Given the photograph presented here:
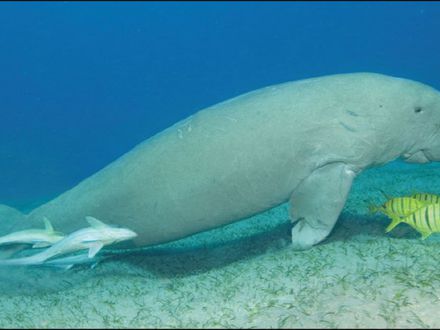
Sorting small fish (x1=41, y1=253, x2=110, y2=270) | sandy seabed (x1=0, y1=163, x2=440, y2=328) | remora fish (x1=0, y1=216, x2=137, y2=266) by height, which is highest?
remora fish (x1=0, y1=216, x2=137, y2=266)

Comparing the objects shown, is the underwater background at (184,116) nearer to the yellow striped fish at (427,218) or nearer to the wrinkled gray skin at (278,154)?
the yellow striped fish at (427,218)

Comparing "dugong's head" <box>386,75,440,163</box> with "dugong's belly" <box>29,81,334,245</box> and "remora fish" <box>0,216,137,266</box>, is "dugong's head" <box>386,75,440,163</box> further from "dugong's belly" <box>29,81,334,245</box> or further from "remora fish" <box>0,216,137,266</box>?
"remora fish" <box>0,216,137,266</box>

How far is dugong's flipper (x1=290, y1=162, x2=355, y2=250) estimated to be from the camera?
18.4 ft

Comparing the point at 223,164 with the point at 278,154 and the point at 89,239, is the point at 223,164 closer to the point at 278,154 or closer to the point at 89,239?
the point at 278,154

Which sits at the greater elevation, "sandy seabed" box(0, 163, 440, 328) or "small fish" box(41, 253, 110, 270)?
"small fish" box(41, 253, 110, 270)

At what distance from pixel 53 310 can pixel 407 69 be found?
115883 mm

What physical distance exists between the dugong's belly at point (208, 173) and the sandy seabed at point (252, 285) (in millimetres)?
763

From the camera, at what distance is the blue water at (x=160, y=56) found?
8475 cm

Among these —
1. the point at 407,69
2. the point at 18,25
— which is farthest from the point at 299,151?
the point at 407,69

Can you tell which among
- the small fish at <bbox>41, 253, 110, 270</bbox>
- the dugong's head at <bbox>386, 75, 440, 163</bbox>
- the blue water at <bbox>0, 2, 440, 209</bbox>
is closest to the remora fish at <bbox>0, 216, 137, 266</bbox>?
the small fish at <bbox>41, 253, 110, 270</bbox>

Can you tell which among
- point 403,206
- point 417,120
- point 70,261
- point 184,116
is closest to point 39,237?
point 70,261

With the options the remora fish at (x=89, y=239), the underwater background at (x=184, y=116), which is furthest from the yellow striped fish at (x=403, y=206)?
the remora fish at (x=89, y=239)

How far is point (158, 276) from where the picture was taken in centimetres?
634

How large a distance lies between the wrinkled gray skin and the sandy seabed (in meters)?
0.65
